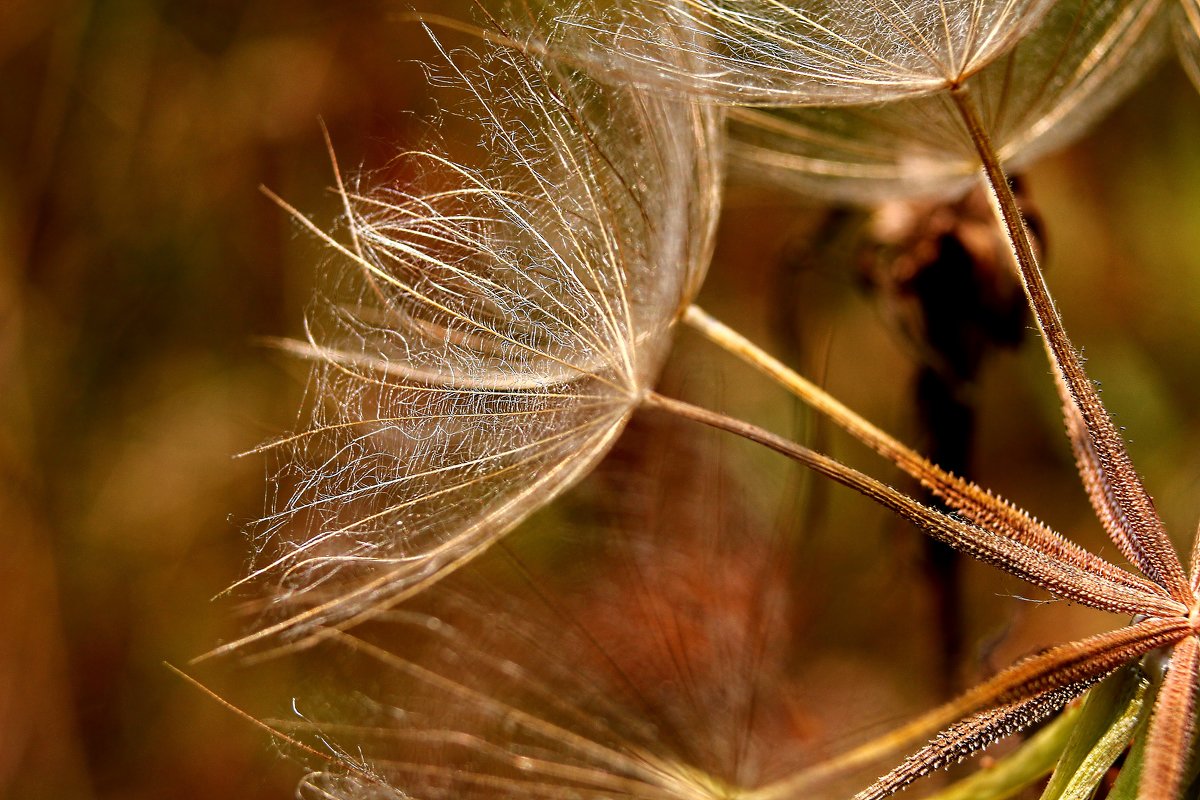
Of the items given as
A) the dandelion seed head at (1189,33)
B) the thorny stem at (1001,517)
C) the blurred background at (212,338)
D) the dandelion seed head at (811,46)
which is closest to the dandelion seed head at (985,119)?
the dandelion seed head at (1189,33)

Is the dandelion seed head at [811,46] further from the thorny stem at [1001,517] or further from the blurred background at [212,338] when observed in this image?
the blurred background at [212,338]

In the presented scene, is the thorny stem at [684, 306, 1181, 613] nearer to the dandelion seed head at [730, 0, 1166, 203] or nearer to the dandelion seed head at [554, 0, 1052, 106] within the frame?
the dandelion seed head at [554, 0, 1052, 106]

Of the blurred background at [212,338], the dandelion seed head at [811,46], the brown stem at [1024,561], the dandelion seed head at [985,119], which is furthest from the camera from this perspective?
the blurred background at [212,338]

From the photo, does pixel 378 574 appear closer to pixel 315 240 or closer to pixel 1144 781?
pixel 315 240

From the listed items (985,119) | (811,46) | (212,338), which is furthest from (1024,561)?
(212,338)

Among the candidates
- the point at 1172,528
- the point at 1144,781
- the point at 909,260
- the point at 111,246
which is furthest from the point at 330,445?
the point at 111,246

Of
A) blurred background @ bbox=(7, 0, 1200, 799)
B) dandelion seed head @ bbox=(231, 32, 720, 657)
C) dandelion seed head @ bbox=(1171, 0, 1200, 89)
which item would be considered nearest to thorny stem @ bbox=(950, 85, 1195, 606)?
Result: dandelion seed head @ bbox=(231, 32, 720, 657)

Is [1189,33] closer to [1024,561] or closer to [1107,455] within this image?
[1107,455]
